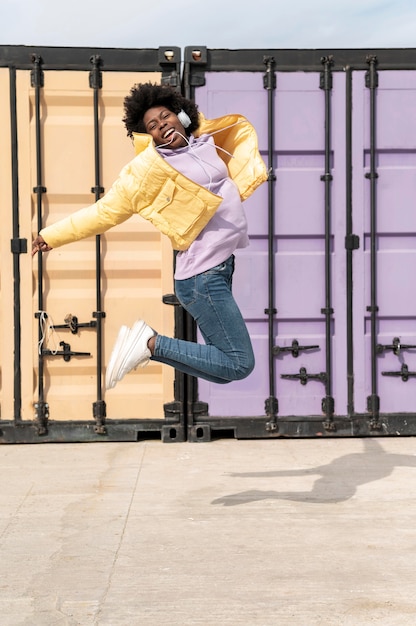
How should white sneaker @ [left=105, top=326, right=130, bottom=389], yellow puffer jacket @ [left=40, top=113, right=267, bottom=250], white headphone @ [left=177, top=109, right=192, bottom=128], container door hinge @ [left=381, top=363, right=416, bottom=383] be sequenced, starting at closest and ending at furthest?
1. yellow puffer jacket @ [left=40, top=113, right=267, bottom=250]
2. white headphone @ [left=177, top=109, right=192, bottom=128]
3. white sneaker @ [left=105, top=326, right=130, bottom=389]
4. container door hinge @ [left=381, top=363, right=416, bottom=383]

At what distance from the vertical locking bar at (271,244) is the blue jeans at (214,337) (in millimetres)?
2699

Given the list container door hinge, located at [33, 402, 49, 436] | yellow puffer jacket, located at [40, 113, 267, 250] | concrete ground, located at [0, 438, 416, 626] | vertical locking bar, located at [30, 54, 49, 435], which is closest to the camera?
concrete ground, located at [0, 438, 416, 626]

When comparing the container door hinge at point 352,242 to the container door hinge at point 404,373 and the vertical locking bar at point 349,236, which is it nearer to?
the vertical locking bar at point 349,236

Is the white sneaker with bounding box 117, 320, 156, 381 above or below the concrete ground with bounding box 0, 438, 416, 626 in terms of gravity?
above

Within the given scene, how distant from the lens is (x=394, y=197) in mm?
7047

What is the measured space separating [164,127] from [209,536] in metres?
2.07

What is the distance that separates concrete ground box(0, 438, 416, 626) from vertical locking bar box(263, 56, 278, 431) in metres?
0.42

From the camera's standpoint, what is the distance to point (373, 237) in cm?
704

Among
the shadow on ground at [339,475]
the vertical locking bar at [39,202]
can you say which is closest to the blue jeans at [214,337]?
the shadow on ground at [339,475]

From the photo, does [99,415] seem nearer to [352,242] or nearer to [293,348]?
[293,348]

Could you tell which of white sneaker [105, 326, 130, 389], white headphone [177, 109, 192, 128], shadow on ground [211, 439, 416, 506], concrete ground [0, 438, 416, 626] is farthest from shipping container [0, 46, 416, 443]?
white headphone [177, 109, 192, 128]

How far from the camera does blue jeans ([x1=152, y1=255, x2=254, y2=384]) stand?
423 centimetres

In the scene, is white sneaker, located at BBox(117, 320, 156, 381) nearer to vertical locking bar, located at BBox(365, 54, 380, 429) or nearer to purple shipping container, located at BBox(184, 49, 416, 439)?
purple shipping container, located at BBox(184, 49, 416, 439)

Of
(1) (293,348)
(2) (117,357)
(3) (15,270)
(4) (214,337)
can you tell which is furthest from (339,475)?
(3) (15,270)
